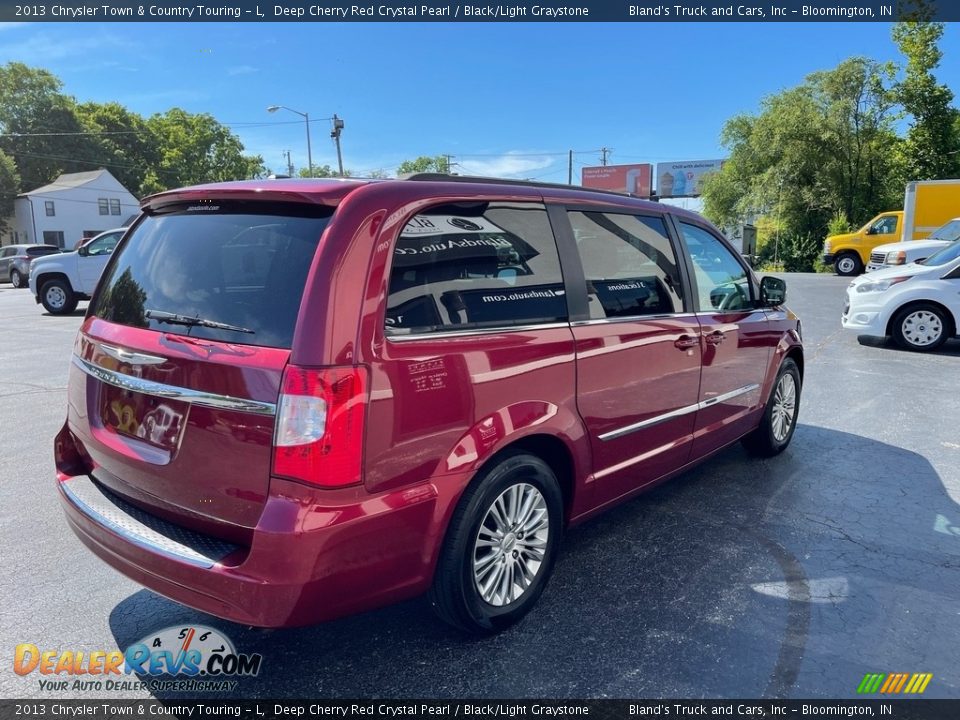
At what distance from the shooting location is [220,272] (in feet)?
8.49

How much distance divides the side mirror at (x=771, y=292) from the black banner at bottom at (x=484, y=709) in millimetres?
2906

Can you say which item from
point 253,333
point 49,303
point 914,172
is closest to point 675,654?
point 253,333

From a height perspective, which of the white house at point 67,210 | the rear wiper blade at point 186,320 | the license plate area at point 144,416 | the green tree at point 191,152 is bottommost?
the license plate area at point 144,416

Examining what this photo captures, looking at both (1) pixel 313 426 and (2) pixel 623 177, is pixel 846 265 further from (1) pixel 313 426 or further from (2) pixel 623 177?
(2) pixel 623 177

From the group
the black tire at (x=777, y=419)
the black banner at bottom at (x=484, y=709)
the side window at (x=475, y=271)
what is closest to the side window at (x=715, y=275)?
the black tire at (x=777, y=419)

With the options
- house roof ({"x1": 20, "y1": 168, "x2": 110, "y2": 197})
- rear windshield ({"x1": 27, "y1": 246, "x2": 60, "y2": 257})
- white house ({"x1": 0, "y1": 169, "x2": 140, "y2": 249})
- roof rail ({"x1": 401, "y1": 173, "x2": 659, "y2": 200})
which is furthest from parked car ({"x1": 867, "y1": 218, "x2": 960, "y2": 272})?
house roof ({"x1": 20, "y1": 168, "x2": 110, "y2": 197})

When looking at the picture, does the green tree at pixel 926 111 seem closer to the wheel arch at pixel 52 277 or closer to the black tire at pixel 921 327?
the black tire at pixel 921 327

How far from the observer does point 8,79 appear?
59625mm

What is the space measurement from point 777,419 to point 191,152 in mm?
79045

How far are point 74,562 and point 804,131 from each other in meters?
36.9

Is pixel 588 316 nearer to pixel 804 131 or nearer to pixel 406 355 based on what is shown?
pixel 406 355

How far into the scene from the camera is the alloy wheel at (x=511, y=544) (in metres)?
2.76

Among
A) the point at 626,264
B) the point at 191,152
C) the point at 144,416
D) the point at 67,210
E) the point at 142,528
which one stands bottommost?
the point at 142,528

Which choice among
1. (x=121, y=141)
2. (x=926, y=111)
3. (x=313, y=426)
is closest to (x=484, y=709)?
(x=313, y=426)
